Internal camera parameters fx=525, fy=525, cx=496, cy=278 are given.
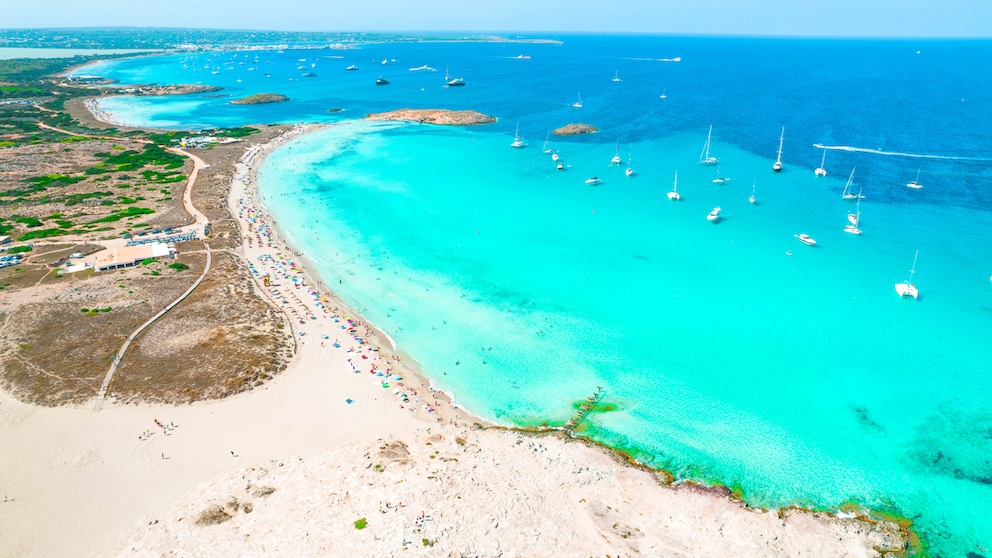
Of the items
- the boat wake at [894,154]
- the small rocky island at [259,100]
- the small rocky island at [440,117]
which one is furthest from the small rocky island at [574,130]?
the small rocky island at [259,100]

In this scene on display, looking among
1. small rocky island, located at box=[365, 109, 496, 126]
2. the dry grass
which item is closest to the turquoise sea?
the dry grass

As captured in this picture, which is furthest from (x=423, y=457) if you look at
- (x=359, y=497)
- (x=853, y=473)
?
(x=853, y=473)

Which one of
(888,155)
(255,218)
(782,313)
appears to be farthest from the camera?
(888,155)

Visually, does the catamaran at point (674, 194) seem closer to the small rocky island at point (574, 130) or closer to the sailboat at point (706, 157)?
the sailboat at point (706, 157)

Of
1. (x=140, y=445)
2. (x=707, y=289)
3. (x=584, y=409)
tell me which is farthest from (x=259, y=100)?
(x=584, y=409)

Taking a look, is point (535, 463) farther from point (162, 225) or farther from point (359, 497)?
point (162, 225)

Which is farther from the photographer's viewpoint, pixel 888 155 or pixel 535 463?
pixel 888 155
